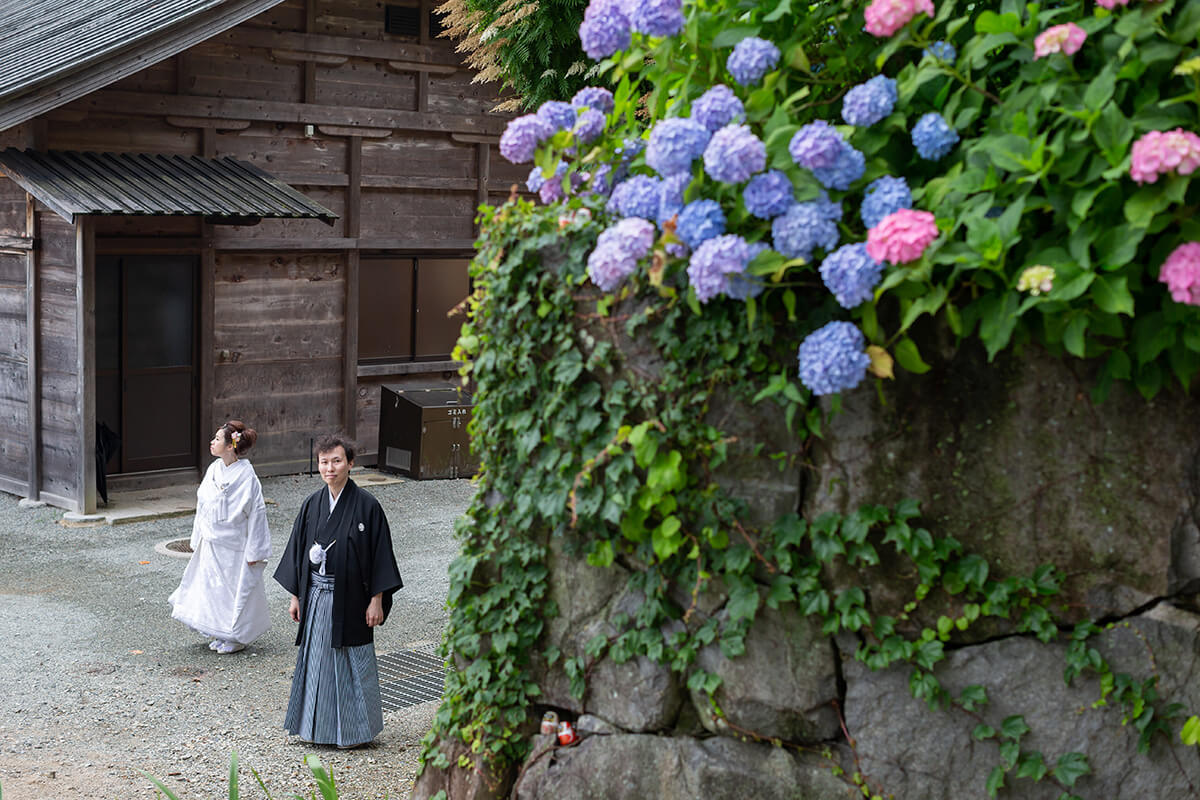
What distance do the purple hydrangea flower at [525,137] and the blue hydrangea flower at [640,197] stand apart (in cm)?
42

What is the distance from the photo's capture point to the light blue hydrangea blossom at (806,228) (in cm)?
357

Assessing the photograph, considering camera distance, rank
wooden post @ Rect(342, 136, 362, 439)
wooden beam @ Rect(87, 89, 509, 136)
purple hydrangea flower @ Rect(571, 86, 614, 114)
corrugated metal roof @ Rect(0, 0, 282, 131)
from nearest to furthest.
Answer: purple hydrangea flower @ Rect(571, 86, 614, 114) → corrugated metal roof @ Rect(0, 0, 282, 131) → wooden beam @ Rect(87, 89, 509, 136) → wooden post @ Rect(342, 136, 362, 439)

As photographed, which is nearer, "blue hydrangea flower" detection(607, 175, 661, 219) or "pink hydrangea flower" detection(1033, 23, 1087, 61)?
"pink hydrangea flower" detection(1033, 23, 1087, 61)

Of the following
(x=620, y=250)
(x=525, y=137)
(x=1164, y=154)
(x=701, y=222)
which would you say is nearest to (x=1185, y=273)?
(x=1164, y=154)

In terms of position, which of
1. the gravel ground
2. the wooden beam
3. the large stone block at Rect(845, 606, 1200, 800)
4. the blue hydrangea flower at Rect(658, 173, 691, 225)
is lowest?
the gravel ground

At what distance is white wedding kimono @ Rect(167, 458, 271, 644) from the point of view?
28.5 ft

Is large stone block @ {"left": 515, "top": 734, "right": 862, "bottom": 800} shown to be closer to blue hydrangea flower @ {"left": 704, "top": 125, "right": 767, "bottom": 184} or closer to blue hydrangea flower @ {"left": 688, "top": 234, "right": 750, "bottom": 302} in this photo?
blue hydrangea flower @ {"left": 688, "top": 234, "right": 750, "bottom": 302}

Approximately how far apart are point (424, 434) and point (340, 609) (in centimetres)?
776

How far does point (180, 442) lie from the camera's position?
1386 centimetres

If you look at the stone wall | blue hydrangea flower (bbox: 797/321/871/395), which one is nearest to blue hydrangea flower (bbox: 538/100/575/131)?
the stone wall

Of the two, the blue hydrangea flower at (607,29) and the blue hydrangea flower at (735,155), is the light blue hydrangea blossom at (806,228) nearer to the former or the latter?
the blue hydrangea flower at (735,155)

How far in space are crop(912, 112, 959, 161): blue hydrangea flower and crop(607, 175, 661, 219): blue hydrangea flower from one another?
745mm

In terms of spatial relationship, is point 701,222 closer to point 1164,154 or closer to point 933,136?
point 933,136

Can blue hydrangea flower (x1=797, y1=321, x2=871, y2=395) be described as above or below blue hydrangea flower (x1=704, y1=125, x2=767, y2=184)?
below
